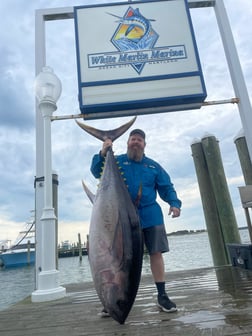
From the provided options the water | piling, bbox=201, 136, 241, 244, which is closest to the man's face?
piling, bbox=201, 136, 241, 244

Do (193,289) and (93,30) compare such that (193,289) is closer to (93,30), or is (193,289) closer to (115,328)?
(115,328)

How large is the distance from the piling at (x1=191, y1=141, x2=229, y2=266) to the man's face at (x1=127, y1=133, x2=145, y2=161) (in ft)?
9.74

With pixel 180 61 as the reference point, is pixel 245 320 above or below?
below

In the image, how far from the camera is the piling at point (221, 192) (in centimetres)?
450

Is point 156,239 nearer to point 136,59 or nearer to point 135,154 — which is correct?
point 135,154

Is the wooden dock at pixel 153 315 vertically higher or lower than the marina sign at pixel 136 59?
lower

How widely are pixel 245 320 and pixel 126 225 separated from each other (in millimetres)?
910

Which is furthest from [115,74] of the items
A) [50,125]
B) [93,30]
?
[50,125]

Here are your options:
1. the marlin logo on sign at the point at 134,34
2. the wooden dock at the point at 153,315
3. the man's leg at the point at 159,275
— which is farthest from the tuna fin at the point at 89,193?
the marlin logo on sign at the point at 134,34

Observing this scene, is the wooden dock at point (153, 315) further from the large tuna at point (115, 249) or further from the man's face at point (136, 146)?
the man's face at point (136, 146)

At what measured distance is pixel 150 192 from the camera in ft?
7.31

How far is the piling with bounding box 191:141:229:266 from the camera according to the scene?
15.3 feet

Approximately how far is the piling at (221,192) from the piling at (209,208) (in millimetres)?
157

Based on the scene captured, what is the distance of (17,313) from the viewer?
2.53 metres
